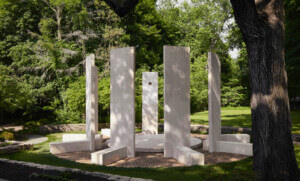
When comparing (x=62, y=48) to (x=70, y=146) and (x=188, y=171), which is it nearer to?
(x=70, y=146)

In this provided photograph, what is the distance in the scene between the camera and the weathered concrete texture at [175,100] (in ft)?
24.3

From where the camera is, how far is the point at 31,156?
768 cm

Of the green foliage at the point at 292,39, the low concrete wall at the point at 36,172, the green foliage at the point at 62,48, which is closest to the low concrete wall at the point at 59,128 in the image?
the green foliage at the point at 62,48

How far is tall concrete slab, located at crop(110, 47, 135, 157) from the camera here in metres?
7.53

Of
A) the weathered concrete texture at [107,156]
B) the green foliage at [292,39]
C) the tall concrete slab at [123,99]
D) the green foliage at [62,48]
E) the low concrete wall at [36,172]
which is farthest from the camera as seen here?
the green foliage at [62,48]

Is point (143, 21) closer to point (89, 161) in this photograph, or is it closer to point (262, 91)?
point (89, 161)

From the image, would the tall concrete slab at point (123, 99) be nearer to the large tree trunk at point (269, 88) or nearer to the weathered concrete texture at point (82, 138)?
the weathered concrete texture at point (82, 138)

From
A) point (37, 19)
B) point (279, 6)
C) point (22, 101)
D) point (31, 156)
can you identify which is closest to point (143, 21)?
point (37, 19)

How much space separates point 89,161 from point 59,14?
16024 mm

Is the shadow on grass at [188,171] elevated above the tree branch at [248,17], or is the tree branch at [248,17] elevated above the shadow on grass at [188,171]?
the tree branch at [248,17]

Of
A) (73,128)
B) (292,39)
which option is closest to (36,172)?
(73,128)

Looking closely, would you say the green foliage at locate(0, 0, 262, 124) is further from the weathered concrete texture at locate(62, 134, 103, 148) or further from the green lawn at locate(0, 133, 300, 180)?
the green lawn at locate(0, 133, 300, 180)

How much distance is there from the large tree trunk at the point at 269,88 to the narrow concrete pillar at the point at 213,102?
3.46 m

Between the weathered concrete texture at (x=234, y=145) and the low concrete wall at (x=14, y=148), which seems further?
the low concrete wall at (x=14, y=148)
